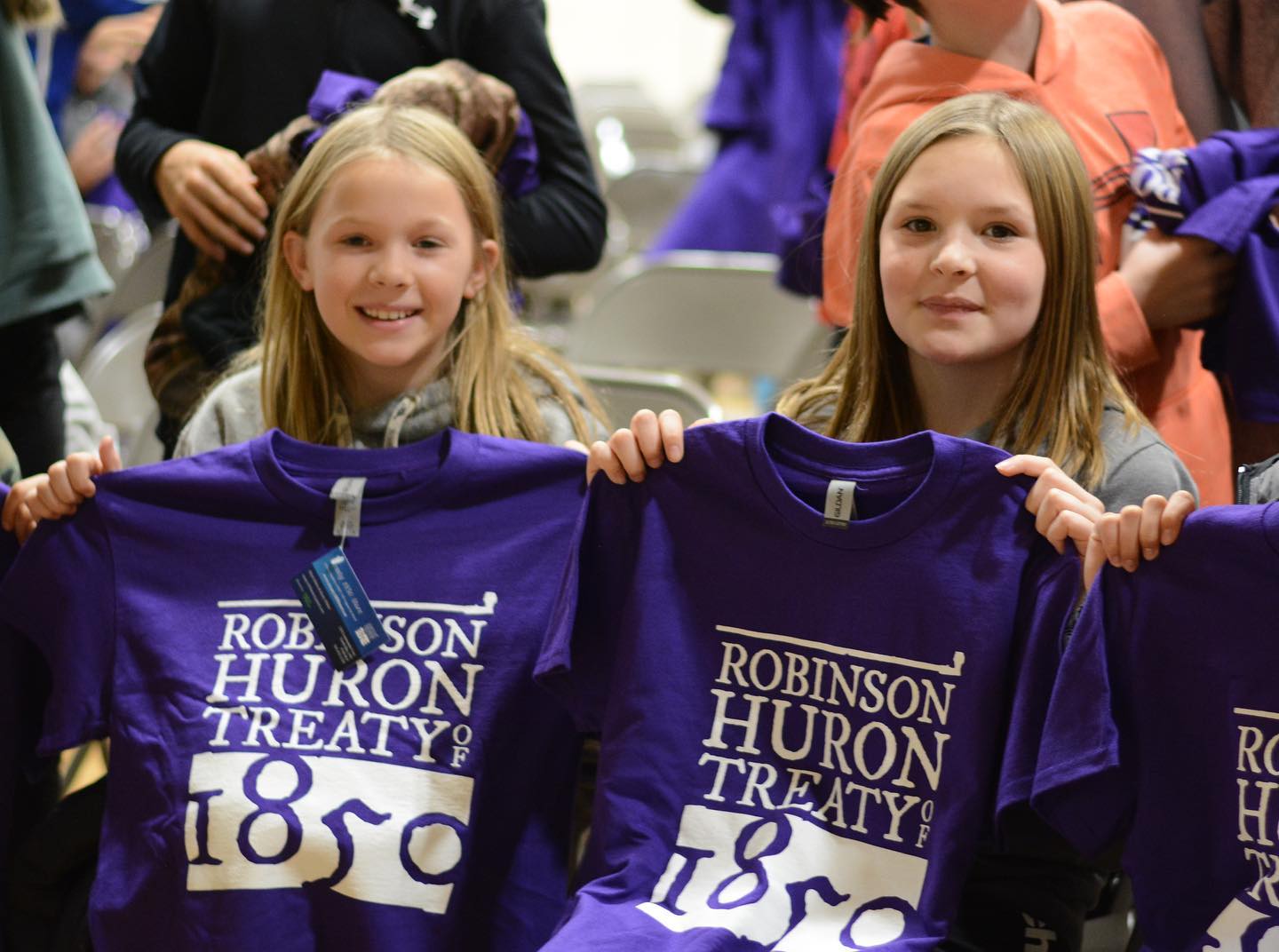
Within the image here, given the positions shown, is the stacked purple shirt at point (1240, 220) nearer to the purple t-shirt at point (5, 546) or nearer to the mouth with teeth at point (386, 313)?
the mouth with teeth at point (386, 313)

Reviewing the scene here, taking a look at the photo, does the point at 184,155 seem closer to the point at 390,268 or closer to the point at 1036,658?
the point at 390,268

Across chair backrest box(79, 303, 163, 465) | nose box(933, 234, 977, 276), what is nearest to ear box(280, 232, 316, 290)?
nose box(933, 234, 977, 276)

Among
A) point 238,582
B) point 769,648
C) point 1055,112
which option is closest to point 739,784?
point 769,648

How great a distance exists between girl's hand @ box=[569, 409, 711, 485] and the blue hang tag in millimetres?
299

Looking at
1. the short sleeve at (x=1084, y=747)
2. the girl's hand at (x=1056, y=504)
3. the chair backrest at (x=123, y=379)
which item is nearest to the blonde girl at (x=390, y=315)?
the girl's hand at (x=1056, y=504)

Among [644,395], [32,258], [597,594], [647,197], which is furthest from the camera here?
[647,197]

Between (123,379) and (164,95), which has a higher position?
(164,95)

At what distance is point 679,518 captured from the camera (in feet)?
5.51

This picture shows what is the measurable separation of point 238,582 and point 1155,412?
1141 millimetres

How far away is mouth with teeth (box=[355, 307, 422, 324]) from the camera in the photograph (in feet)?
6.75

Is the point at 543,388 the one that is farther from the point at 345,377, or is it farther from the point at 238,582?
the point at 238,582

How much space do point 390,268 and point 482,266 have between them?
0.56 feet

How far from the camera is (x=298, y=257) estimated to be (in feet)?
7.06

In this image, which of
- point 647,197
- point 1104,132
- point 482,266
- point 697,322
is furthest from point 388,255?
point 647,197
